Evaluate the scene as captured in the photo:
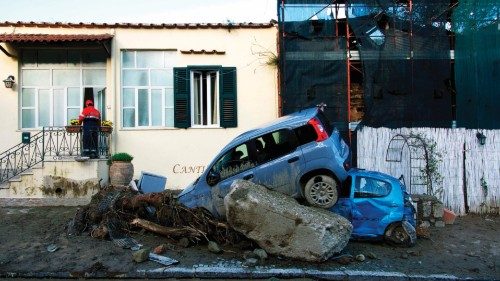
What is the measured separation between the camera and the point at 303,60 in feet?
42.8

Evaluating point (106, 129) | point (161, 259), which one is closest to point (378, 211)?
point (161, 259)

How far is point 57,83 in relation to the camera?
44.7 feet

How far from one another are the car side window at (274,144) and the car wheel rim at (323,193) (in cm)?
87

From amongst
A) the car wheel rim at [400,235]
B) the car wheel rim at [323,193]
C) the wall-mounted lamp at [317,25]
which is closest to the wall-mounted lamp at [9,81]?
the wall-mounted lamp at [317,25]

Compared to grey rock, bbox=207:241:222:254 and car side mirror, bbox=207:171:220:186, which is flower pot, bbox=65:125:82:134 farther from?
grey rock, bbox=207:241:222:254

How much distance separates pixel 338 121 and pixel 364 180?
419 cm

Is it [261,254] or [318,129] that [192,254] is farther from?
[318,129]

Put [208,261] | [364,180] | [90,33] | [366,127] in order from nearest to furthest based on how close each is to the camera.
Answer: [208,261] → [364,180] → [366,127] → [90,33]

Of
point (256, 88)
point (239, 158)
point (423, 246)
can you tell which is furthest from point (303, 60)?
point (423, 246)

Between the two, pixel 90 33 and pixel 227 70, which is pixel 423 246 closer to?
pixel 227 70

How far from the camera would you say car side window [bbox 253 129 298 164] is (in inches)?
342

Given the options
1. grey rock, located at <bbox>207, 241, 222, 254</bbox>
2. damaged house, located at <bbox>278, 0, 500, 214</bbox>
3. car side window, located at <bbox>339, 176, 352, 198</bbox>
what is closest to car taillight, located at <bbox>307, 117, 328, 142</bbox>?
car side window, located at <bbox>339, 176, 352, 198</bbox>

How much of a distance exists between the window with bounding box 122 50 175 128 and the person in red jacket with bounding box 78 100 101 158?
1350 mm

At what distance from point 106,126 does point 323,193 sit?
7185 mm
